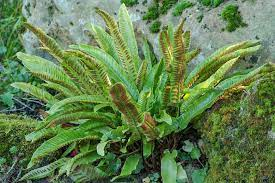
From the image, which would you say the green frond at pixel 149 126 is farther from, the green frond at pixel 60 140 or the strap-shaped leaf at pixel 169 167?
the green frond at pixel 60 140

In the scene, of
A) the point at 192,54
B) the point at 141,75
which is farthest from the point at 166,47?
the point at 192,54

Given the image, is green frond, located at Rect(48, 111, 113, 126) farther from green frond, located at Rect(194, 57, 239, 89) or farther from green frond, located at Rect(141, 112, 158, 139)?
green frond, located at Rect(194, 57, 239, 89)

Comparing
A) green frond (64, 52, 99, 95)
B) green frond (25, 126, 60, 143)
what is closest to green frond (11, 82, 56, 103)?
green frond (25, 126, 60, 143)

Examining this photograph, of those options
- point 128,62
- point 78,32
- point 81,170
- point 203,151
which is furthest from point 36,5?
point 203,151

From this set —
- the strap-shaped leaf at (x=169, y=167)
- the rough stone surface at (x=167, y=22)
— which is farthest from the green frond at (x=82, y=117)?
the rough stone surface at (x=167, y=22)

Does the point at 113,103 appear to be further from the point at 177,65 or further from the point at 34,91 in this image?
the point at 34,91

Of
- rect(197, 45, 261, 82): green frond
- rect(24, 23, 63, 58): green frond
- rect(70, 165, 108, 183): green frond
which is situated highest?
rect(24, 23, 63, 58): green frond

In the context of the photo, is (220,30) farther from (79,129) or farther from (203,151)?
(79,129)
